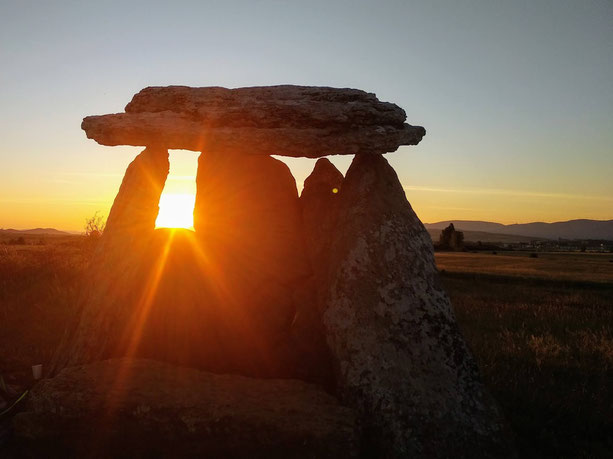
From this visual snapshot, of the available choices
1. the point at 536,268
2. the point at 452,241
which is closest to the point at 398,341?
the point at 536,268

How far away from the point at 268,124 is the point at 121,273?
3.14 m

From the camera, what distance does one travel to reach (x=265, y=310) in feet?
25.7

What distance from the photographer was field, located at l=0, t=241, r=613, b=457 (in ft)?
21.7

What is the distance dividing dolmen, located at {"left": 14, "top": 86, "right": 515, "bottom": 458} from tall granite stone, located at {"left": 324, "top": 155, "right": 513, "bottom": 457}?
0.06 feet

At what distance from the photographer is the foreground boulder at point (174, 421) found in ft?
17.0

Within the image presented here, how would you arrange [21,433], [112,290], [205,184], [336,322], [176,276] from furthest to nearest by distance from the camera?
1. [205,184]
2. [176,276]
3. [112,290]
4. [336,322]
5. [21,433]

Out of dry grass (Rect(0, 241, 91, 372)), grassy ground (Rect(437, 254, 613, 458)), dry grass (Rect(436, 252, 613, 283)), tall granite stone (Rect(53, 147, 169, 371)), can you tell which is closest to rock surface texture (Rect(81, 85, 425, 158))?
tall granite stone (Rect(53, 147, 169, 371))

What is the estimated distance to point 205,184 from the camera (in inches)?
356

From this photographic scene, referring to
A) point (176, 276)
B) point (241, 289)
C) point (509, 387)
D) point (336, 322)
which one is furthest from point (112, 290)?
point (509, 387)

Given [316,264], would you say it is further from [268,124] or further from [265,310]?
[268,124]

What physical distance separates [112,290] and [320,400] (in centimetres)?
363

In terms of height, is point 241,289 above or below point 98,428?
above

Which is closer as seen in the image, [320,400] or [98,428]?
[98,428]

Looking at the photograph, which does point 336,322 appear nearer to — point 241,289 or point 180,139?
point 241,289
